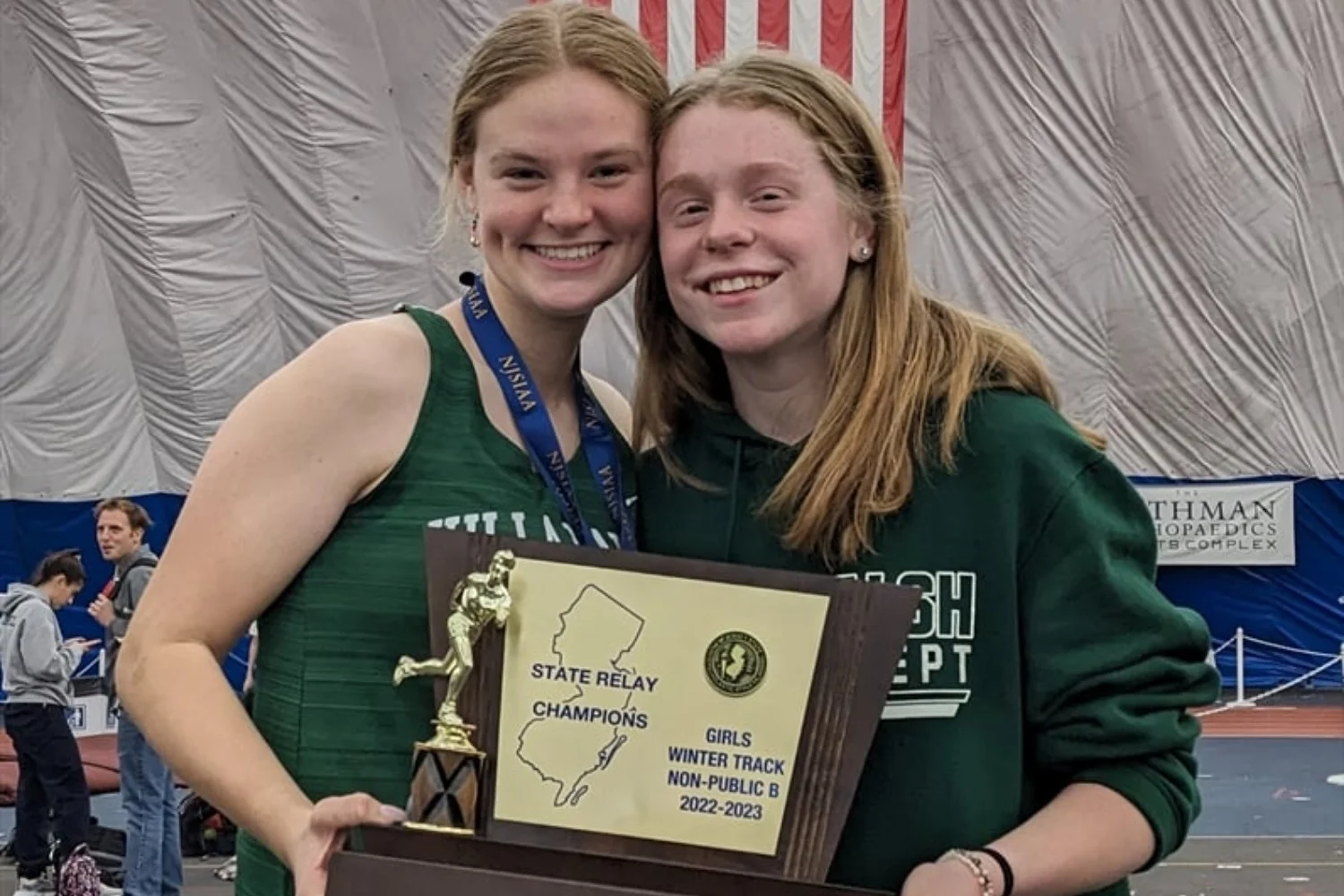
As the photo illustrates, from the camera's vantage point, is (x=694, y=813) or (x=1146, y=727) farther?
(x=1146, y=727)

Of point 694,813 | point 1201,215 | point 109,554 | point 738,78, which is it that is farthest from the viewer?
point 1201,215

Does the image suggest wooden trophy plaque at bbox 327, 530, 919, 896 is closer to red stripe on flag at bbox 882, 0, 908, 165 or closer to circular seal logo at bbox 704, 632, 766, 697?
circular seal logo at bbox 704, 632, 766, 697

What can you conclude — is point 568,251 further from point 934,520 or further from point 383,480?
point 934,520

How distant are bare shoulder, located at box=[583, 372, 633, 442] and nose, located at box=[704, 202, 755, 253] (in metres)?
0.37

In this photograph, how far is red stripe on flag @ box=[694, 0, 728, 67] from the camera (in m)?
12.6

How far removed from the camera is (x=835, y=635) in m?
1.42

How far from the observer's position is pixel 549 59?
169cm

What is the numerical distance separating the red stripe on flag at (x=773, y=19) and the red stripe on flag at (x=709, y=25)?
0.97 feet

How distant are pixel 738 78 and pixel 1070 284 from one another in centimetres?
1262

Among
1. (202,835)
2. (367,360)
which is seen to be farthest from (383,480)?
(202,835)

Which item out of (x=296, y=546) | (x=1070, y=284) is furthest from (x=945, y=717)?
(x=1070, y=284)

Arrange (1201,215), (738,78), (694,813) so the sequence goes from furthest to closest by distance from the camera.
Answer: (1201,215) → (738,78) → (694,813)

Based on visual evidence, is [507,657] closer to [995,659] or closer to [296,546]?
[296,546]

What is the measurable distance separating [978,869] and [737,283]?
0.63 metres
